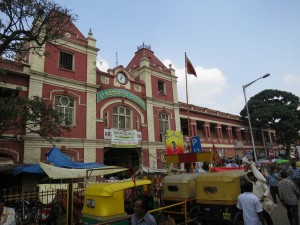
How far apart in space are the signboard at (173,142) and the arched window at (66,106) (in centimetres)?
746

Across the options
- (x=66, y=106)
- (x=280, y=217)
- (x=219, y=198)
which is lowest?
(x=280, y=217)

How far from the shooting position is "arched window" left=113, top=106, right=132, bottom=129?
1995 centimetres

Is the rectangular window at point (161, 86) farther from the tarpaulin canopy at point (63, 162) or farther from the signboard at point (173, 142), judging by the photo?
the tarpaulin canopy at point (63, 162)

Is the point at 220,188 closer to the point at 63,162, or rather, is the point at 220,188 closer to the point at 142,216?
the point at 142,216

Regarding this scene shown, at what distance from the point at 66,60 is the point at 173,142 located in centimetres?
1060

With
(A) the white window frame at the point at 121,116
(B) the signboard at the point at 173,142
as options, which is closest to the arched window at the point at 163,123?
(B) the signboard at the point at 173,142

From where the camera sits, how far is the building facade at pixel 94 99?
15.4 metres

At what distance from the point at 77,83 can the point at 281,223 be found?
1507 cm

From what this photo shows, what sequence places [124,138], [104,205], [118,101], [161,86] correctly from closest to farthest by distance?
[104,205]
[124,138]
[118,101]
[161,86]

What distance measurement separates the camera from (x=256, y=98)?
1545 inches

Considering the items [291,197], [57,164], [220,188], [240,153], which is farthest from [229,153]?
[291,197]

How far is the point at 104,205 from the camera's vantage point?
6.95 metres

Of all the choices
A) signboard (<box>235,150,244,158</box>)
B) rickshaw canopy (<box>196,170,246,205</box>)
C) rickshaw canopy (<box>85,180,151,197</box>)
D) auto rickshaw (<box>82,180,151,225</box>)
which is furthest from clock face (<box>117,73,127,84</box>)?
signboard (<box>235,150,244,158</box>)

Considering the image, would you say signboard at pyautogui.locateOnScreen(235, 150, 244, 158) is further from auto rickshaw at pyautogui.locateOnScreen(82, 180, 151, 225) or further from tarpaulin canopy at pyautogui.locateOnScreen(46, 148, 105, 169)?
auto rickshaw at pyautogui.locateOnScreen(82, 180, 151, 225)
